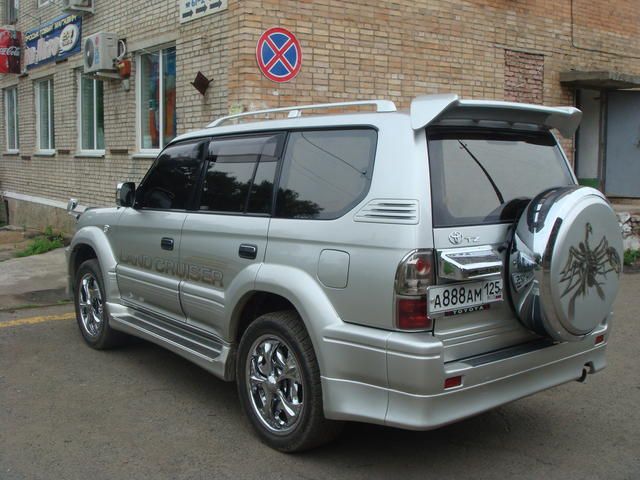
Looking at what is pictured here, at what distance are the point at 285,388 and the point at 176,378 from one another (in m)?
1.69

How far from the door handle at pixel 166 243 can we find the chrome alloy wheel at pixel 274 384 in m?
1.18

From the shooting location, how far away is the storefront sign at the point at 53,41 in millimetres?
13047

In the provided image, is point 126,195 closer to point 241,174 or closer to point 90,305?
point 90,305

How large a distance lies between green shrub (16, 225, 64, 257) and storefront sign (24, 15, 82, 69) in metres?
3.56

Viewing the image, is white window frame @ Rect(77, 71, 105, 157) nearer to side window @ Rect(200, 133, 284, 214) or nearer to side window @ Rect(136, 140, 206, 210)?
side window @ Rect(136, 140, 206, 210)

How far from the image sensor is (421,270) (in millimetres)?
3271

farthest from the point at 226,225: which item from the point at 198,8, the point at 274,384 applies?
the point at 198,8

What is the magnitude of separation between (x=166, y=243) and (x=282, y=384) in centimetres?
153

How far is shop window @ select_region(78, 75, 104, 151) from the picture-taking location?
497 inches

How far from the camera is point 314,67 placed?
909 cm

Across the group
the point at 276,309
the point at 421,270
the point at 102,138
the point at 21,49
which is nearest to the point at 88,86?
the point at 102,138

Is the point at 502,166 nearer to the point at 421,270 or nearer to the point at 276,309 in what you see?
the point at 421,270

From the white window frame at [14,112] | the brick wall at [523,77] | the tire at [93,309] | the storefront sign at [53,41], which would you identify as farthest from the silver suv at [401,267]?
the white window frame at [14,112]

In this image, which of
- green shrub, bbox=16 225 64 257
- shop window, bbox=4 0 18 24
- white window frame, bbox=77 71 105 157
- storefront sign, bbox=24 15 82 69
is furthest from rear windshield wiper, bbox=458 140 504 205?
shop window, bbox=4 0 18 24
